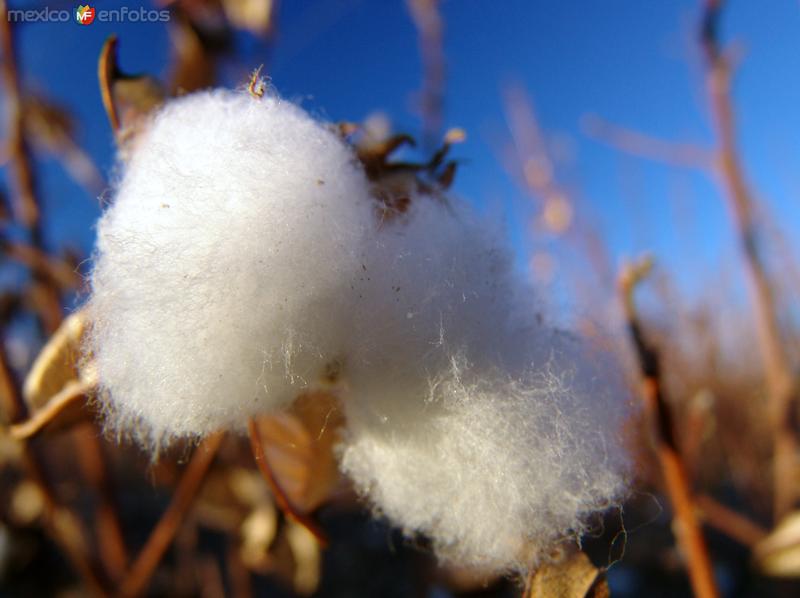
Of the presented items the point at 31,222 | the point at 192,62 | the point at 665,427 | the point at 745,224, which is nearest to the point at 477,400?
the point at 665,427

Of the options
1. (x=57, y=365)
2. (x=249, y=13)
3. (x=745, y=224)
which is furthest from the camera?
(x=745, y=224)

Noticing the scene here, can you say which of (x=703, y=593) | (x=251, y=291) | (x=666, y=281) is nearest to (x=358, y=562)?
(x=666, y=281)

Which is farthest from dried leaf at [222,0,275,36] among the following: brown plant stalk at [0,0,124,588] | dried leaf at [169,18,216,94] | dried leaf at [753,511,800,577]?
dried leaf at [753,511,800,577]

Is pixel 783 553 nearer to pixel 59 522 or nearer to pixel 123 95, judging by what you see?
pixel 123 95

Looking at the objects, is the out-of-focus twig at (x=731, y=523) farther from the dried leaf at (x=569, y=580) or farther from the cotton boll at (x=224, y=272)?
the cotton boll at (x=224, y=272)

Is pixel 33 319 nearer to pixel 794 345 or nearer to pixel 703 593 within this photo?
pixel 703 593

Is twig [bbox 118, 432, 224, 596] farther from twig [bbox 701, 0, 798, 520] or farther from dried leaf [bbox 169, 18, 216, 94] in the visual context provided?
twig [bbox 701, 0, 798, 520]

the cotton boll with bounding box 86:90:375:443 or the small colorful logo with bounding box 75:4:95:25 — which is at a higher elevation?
the small colorful logo with bounding box 75:4:95:25

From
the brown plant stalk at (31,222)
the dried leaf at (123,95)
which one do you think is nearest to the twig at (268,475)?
the dried leaf at (123,95)
